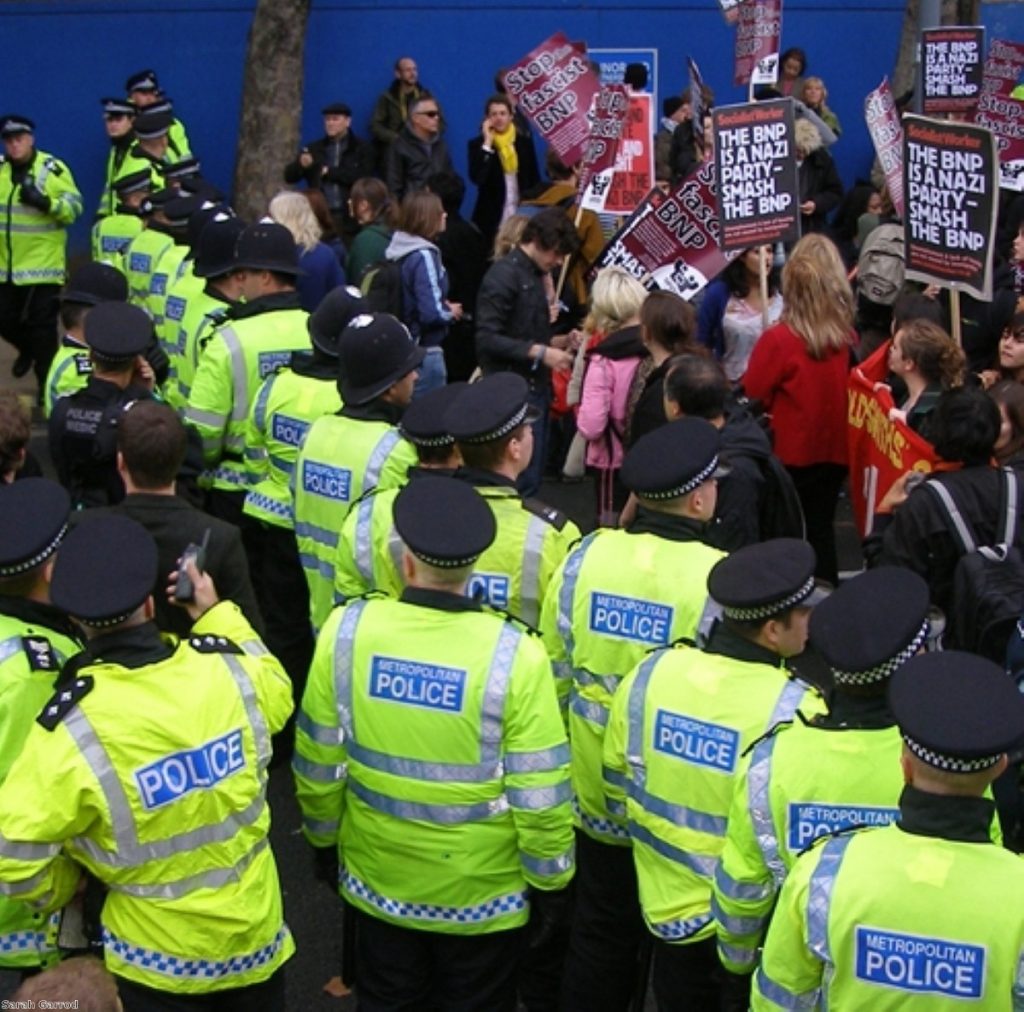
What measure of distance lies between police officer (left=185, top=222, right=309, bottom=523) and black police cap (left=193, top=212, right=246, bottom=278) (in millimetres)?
279

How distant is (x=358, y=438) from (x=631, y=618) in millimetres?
1678

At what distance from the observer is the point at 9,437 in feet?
17.9

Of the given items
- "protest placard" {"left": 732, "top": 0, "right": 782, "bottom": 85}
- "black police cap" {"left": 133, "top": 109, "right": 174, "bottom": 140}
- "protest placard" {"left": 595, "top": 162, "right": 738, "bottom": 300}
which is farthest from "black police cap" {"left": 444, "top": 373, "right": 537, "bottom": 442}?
"protest placard" {"left": 732, "top": 0, "right": 782, "bottom": 85}

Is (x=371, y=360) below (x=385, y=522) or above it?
above

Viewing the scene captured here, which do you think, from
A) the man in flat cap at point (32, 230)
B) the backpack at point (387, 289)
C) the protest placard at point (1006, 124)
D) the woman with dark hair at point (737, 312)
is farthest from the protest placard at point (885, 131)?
the man in flat cap at point (32, 230)

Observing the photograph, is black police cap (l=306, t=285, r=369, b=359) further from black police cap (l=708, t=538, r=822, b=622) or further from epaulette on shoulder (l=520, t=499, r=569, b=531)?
black police cap (l=708, t=538, r=822, b=622)

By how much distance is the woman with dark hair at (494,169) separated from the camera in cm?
1404

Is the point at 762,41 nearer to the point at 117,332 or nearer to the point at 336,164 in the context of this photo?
the point at 336,164

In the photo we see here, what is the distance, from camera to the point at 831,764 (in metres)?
3.61

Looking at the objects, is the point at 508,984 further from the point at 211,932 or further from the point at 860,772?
the point at 860,772

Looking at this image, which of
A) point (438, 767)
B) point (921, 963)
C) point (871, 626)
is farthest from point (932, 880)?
point (438, 767)

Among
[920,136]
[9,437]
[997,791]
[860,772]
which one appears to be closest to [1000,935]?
[860,772]

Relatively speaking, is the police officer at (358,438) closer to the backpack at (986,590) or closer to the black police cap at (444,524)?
the black police cap at (444,524)

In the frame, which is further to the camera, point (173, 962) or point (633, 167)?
point (633, 167)
